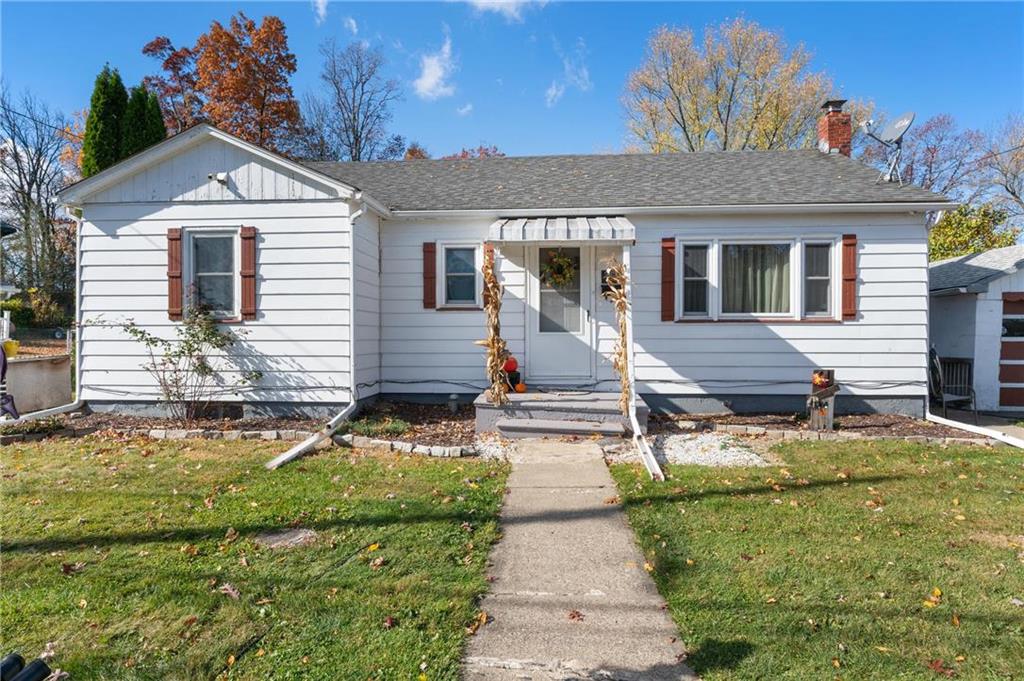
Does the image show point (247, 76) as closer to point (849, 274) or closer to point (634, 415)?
point (634, 415)

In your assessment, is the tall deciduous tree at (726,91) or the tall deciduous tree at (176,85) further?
the tall deciduous tree at (176,85)

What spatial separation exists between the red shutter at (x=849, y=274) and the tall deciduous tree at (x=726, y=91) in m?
16.9

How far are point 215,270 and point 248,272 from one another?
617mm

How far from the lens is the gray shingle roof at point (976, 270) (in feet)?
31.4

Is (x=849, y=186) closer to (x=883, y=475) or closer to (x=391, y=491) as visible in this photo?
(x=883, y=475)

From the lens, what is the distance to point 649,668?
268 centimetres

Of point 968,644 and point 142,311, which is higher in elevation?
point 142,311

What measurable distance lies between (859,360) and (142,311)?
11.0 meters

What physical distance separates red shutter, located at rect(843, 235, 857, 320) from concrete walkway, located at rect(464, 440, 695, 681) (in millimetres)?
5783

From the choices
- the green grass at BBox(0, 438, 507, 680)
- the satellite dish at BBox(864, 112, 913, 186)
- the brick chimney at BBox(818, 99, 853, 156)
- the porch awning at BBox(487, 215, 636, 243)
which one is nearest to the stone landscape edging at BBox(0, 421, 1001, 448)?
the green grass at BBox(0, 438, 507, 680)

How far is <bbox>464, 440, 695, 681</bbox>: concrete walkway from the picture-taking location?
2717mm

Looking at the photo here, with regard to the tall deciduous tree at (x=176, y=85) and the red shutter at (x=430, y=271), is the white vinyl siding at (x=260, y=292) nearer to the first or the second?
the red shutter at (x=430, y=271)

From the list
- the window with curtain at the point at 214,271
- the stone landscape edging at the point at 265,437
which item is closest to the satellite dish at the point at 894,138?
the stone landscape edging at the point at 265,437

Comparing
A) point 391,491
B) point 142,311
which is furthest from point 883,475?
point 142,311
